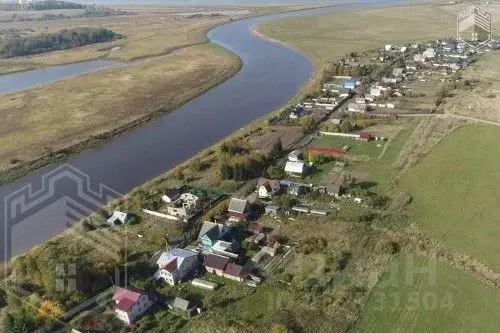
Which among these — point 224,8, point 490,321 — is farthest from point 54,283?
point 224,8

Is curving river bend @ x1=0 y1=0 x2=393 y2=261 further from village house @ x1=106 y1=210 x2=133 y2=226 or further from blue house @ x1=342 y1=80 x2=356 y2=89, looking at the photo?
blue house @ x1=342 y1=80 x2=356 y2=89

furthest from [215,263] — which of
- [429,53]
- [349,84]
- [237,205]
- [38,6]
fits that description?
[38,6]

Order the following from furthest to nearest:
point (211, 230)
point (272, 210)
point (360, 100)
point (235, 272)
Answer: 1. point (360, 100)
2. point (272, 210)
3. point (211, 230)
4. point (235, 272)

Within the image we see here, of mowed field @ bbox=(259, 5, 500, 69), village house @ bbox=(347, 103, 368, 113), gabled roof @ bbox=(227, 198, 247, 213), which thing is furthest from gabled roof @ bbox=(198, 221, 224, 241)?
mowed field @ bbox=(259, 5, 500, 69)

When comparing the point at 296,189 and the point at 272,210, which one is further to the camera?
the point at 296,189

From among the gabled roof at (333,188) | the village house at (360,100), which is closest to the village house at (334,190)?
the gabled roof at (333,188)

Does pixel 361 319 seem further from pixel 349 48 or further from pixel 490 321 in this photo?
pixel 349 48

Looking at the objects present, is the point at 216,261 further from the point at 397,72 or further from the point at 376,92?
the point at 397,72
